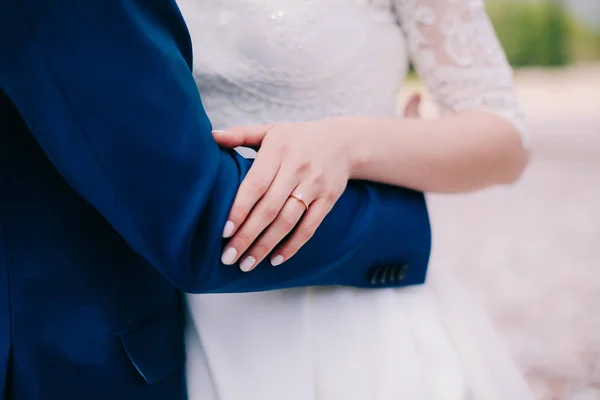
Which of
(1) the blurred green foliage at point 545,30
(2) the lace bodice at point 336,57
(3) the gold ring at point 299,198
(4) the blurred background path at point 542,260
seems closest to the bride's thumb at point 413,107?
(2) the lace bodice at point 336,57

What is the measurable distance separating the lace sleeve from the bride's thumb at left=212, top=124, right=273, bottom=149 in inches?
12.4

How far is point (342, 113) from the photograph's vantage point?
0.79 m

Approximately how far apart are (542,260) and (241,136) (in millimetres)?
2032

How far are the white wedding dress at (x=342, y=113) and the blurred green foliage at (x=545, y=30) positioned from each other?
4644mm

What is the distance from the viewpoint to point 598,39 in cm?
507

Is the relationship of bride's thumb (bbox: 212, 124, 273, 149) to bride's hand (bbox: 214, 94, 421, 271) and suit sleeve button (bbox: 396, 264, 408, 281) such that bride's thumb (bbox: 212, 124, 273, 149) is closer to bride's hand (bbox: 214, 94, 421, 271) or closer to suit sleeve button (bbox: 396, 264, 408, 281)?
bride's hand (bbox: 214, 94, 421, 271)

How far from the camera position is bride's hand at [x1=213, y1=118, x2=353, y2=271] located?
51 cm

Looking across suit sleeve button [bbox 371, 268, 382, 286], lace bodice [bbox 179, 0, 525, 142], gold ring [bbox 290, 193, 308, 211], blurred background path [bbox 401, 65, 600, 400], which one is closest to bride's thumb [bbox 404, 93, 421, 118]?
lace bodice [bbox 179, 0, 525, 142]

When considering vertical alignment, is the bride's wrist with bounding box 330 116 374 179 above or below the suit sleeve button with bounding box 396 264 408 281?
above

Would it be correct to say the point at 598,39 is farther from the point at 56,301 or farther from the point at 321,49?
the point at 56,301

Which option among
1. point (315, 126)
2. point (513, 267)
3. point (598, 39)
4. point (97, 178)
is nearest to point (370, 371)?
point (315, 126)

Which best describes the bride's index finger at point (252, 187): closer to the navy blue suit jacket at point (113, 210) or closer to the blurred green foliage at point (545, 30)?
the navy blue suit jacket at point (113, 210)

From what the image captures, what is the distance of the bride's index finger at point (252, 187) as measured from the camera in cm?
50

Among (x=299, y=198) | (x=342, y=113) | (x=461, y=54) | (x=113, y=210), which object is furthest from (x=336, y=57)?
(x=113, y=210)
